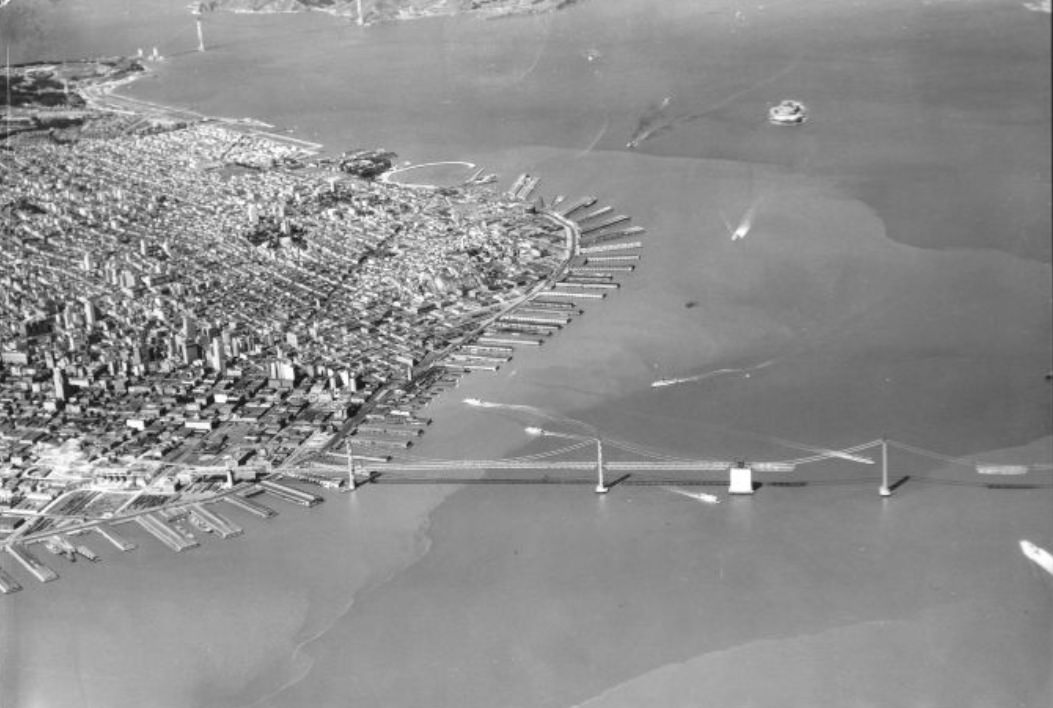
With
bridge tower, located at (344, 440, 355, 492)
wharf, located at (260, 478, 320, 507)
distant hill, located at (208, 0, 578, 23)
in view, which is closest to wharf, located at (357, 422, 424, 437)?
bridge tower, located at (344, 440, 355, 492)

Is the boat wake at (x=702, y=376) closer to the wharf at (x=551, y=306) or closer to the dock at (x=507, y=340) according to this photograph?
the dock at (x=507, y=340)

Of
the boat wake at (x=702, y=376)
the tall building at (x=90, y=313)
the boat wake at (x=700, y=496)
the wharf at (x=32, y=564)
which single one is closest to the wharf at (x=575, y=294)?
the boat wake at (x=702, y=376)

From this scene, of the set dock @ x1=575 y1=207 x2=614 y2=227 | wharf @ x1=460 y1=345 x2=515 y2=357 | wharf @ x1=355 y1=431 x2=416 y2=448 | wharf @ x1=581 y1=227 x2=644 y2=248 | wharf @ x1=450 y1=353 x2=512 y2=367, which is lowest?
wharf @ x1=355 y1=431 x2=416 y2=448

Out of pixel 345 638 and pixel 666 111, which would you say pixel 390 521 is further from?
pixel 666 111

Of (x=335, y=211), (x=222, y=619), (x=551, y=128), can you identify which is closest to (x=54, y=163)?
(x=335, y=211)

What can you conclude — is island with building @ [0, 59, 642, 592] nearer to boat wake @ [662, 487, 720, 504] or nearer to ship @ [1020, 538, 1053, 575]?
boat wake @ [662, 487, 720, 504]

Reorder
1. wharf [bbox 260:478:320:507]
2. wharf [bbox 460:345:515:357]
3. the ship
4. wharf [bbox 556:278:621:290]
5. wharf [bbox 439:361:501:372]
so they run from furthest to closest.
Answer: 1. wharf [bbox 556:278:621:290]
2. wharf [bbox 460:345:515:357]
3. wharf [bbox 439:361:501:372]
4. wharf [bbox 260:478:320:507]
5. the ship
